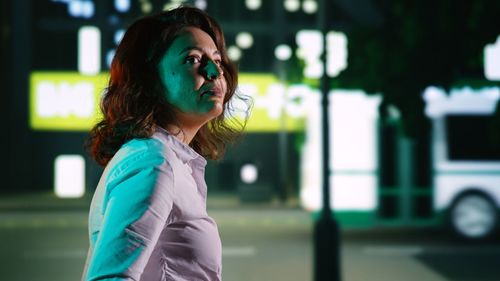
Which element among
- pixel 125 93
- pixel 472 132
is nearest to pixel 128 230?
pixel 125 93

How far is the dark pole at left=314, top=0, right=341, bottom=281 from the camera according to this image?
753cm

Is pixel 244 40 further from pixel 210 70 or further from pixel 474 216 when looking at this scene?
pixel 210 70

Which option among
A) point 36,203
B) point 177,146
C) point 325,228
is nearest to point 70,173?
point 36,203

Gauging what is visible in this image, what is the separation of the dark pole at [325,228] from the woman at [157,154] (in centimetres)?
575

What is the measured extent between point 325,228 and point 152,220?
6.48 metres

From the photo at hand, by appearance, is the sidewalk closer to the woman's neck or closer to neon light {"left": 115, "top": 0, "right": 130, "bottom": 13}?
neon light {"left": 115, "top": 0, "right": 130, "bottom": 13}

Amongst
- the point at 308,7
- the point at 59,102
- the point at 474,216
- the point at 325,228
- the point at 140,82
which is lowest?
the point at 474,216

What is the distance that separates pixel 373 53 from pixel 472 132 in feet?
24.8

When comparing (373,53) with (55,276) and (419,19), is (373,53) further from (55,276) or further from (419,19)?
(55,276)

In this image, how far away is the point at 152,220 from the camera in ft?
4.27

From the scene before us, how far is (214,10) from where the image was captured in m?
31.3

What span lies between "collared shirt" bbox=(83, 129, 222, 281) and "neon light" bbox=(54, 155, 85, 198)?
2890cm

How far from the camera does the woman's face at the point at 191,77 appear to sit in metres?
1.61

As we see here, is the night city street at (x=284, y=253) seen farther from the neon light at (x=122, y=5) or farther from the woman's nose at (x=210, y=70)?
the neon light at (x=122, y=5)
